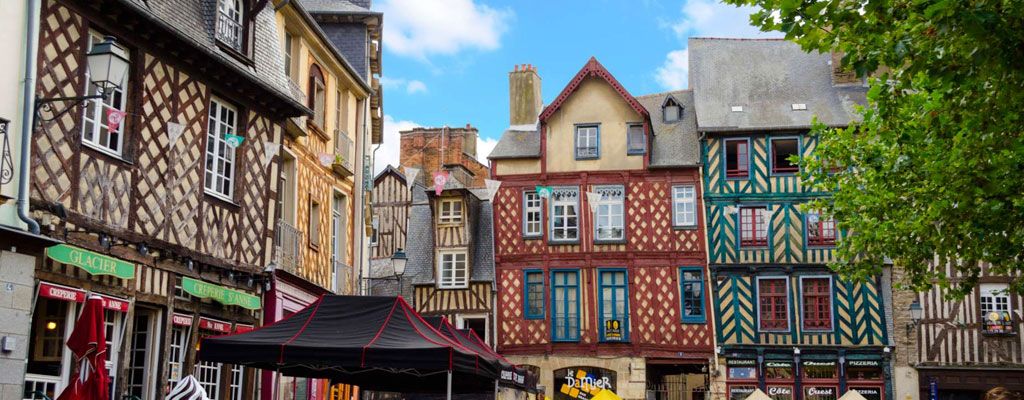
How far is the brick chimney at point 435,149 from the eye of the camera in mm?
33250

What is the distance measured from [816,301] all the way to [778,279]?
96 centimetres

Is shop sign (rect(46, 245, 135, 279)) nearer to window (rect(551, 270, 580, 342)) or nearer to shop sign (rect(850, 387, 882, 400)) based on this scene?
window (rect(551, 270, 580, 342))

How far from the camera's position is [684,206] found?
26.9 metres


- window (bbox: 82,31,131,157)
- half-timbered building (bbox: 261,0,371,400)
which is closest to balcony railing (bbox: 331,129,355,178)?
half-timbered building (bbox: 261,0,371,400)

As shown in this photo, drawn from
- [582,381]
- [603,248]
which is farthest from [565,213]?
[582,381]

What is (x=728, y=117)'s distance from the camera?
89.6 ft

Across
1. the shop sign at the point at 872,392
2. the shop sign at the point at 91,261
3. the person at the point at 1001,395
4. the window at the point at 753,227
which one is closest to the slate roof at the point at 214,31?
the shop sign at the point at 91,261

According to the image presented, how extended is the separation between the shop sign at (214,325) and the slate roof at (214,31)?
2669mm

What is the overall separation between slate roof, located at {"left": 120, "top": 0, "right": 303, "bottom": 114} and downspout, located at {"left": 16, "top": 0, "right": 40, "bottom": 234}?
3.56ft

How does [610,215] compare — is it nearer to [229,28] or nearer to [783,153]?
[783,153]

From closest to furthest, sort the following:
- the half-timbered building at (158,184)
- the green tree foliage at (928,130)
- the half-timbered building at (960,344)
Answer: the green tree foliage at (928,130)
the half-timbered building at (158,184)
the half-timbered building at (960,344)

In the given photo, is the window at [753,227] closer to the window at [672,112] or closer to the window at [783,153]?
the window at [783,153]

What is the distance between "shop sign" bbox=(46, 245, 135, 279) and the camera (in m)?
9.62

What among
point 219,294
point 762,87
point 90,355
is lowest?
point 90,355
